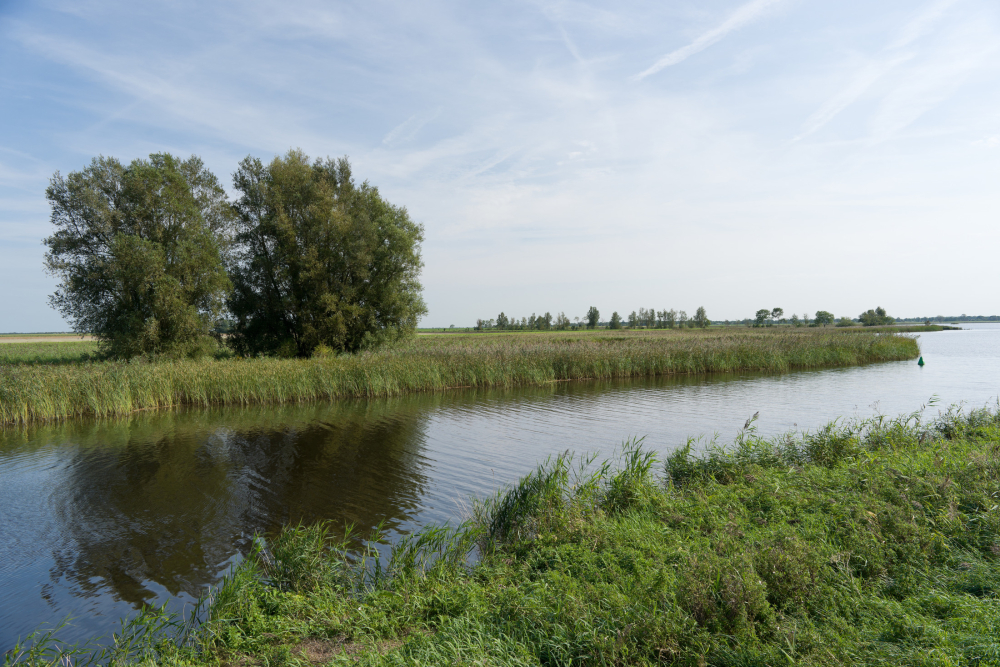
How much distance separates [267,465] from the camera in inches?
453

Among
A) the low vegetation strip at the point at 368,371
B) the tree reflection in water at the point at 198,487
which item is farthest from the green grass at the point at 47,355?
the tree reflection in water at the point at 198,487

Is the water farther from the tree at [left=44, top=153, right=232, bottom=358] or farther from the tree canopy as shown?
the tree canopy

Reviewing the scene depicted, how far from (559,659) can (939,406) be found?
57.5 feet

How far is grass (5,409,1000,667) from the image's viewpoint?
3.76 m

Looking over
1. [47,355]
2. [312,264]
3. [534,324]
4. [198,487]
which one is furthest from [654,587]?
[534,324]

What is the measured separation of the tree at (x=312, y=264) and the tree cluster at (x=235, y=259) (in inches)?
2.9

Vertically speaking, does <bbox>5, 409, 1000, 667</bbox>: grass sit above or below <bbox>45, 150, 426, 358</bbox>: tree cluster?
below

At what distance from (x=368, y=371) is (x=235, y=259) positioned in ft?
56.4

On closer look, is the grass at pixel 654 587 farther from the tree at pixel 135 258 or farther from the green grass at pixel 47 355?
the tree at pixel 135 258

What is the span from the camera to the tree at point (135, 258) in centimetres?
2747

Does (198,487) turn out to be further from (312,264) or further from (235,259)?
(235,259)

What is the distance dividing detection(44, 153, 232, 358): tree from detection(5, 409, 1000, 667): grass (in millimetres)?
26379

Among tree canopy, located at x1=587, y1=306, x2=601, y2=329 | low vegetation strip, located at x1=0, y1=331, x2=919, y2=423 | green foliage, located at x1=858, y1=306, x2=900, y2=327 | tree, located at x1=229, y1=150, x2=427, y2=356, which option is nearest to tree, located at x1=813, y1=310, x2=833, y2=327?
green foliage, located at x1=858, y1=306, x2=900, y2=327

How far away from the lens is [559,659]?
3840mm
